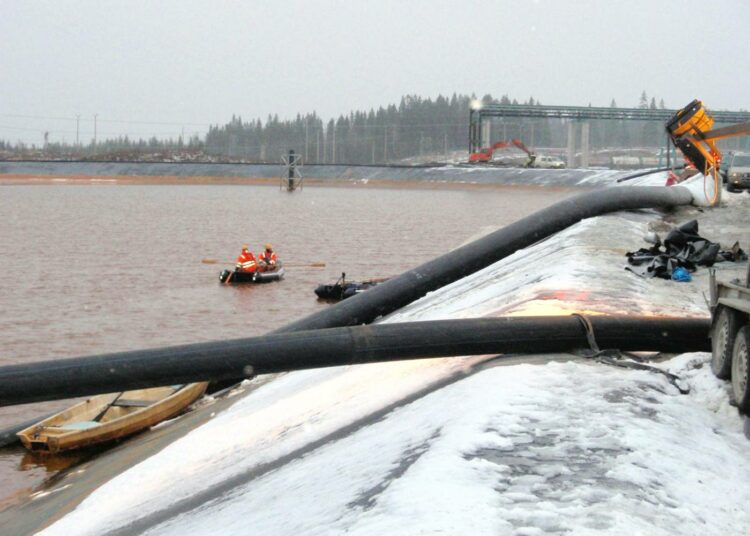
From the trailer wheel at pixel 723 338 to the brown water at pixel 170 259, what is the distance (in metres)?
10.5

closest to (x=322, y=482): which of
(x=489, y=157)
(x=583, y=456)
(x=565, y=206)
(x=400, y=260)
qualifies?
(x=583, y=456)

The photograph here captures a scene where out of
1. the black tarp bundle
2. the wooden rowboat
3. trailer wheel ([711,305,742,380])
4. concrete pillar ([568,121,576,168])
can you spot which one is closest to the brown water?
the wooden rowboat

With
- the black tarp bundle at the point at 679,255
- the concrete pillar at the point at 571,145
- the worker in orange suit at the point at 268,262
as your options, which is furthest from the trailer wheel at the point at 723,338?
the concrete pillar at the point at 571,145

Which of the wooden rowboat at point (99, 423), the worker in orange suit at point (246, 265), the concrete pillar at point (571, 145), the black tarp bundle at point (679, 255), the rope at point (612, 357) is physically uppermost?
the concrete pillar at point (571, 145)

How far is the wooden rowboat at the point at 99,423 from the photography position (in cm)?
1428

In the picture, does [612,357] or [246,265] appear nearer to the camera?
[612,357]

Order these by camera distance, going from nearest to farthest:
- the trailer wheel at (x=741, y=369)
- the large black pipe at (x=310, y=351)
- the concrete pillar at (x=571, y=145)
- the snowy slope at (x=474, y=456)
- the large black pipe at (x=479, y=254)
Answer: the snowy slope at (x=474, y=456)
the trailer wheel at (x=741, y=369)
the large black pipe at (x=310, y=351)
the large black pipe at (x=479, y=254)
the concrete pillar at (x=571, y=145)

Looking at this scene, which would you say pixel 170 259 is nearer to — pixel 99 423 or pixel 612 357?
pixel 99 423

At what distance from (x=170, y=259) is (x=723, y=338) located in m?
38.8

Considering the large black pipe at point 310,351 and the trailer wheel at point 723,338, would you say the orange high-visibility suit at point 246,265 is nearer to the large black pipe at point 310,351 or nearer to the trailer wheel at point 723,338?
the large black pipe at point 310,351

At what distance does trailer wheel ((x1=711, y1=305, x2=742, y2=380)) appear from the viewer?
A: 272 inches

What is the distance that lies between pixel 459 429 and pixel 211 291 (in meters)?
28.5

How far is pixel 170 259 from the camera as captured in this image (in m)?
43.8

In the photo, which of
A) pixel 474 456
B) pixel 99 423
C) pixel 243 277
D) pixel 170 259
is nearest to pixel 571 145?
pixel 170 259
